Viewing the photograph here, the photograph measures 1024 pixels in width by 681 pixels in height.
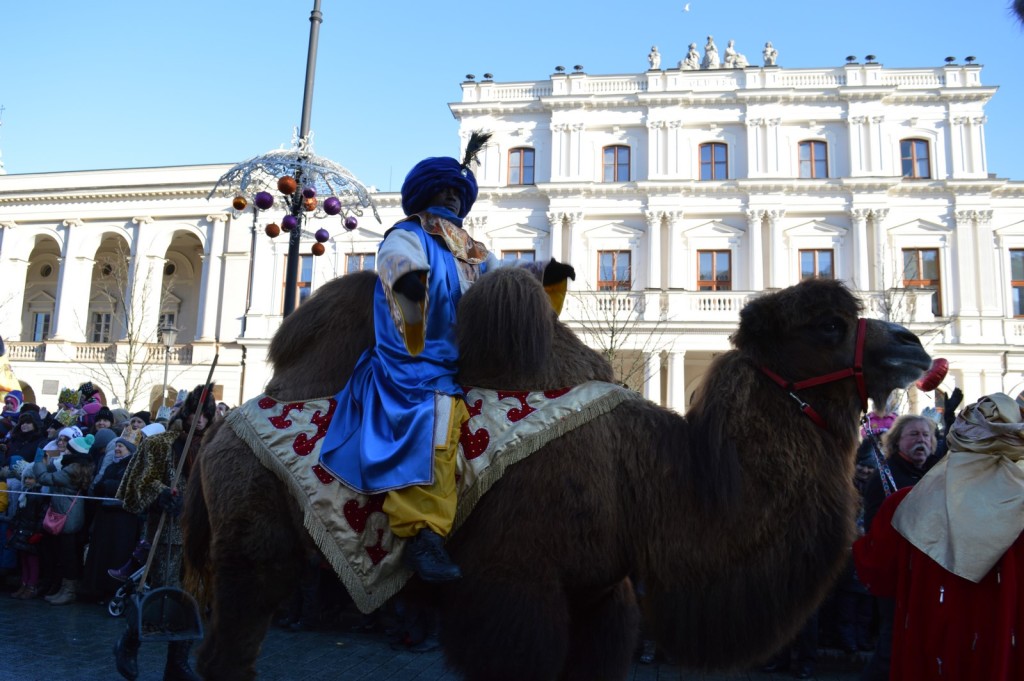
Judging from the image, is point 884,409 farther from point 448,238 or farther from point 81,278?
point 81,278

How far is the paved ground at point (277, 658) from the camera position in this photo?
20.8ft

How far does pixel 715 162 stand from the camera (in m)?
35.1

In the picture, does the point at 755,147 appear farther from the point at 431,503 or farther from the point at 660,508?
the point at 431,503

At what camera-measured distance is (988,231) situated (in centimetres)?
3250

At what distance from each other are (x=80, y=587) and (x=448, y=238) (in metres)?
8.41

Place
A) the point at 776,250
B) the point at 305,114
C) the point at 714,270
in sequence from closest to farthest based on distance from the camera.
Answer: the point at 305,114, the point at 776,250, the point at 714,270

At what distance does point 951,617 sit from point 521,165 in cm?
3477

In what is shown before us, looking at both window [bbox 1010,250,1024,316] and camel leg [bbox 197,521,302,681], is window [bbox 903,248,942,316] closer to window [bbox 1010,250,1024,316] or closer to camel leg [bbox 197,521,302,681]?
window [bbox 1010,250,1024,316]

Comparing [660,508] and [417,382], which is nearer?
[660,508]

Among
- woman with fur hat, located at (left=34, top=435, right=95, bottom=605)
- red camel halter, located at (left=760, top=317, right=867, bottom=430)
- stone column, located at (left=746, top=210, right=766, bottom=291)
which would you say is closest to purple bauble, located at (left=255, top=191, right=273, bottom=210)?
woman with fur hat, located at (left=34, top=435, right=95, bottom=605)

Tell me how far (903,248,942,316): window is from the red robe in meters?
32.5

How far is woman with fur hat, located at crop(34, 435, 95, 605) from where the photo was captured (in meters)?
9.34

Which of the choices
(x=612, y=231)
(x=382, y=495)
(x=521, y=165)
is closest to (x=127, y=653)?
(x=382, y=495)

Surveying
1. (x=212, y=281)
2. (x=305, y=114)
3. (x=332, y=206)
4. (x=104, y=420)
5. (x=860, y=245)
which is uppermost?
(x=860, y=245)
